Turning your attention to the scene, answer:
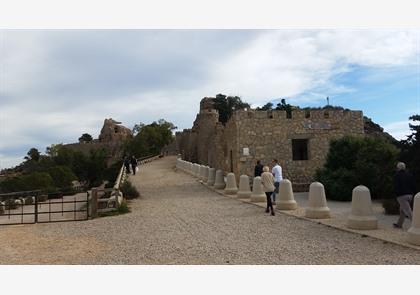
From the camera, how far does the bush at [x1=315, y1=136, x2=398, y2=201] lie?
16.5 metres

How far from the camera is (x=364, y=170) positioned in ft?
55.0

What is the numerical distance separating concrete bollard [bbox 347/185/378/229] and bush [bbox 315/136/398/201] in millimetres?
7689

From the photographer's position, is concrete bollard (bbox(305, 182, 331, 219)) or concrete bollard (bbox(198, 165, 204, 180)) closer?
concrete bollard (bbox(305, 182, 331, 219))

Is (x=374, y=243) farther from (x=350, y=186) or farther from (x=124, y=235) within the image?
(x=350, y=186)

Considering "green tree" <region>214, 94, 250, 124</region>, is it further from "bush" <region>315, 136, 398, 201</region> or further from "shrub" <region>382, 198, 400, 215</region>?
"shrub" <region>382, 198, 400, 215</region>

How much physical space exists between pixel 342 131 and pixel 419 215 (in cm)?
1474

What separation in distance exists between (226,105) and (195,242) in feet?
169

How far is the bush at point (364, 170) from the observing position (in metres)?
16.5

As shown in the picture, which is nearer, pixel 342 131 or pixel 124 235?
pixel 124 235

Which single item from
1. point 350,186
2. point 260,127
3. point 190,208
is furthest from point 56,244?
point 260,127

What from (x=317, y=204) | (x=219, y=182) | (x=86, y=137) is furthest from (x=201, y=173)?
(x=86, y=137)

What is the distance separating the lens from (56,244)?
28.5ft

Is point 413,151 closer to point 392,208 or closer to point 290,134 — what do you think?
point 392,208

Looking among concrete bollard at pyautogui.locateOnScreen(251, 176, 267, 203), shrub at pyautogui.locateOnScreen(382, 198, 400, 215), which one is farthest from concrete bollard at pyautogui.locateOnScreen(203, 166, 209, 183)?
shrub at pyautogui.locateOnScreen(382, 198, 400, 215)
